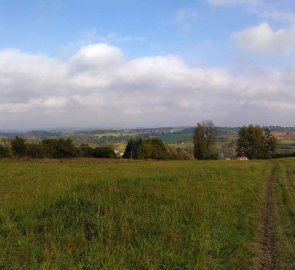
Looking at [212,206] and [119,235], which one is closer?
[119,235]

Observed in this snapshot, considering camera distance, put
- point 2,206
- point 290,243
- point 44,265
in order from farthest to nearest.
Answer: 1. point 2,206
2. point 290,243
3. point 44,265

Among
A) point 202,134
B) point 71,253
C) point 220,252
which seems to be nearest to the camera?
point 71,253

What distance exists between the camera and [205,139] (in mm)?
103438

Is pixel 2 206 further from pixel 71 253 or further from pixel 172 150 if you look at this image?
pixel 172 150

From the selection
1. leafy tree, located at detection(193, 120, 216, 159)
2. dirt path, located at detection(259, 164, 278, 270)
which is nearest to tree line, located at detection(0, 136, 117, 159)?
leafy tree, located at detection(193, 120, 216, 159)

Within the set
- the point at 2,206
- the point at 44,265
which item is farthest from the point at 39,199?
the point at 44,265

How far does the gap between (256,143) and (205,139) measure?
15.7 meters

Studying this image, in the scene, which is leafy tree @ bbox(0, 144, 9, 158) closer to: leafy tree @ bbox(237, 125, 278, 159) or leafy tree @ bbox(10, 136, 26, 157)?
leafy tree @ bbox(10, 136, 26, 157)

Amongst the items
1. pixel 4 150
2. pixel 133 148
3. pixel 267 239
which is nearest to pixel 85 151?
pixel 4 150

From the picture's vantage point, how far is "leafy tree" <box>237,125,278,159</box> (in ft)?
354

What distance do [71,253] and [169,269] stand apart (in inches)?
87.7

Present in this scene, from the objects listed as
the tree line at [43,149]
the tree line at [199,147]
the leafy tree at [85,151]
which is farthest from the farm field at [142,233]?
the leafy tree at [85,151]

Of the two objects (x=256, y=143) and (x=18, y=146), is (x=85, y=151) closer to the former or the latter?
(x=18, y=146)

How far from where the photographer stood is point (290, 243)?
1015 centimetres
